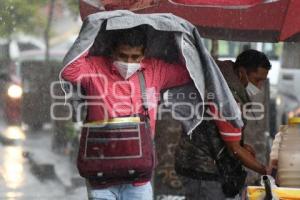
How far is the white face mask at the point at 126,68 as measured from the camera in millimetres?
4559

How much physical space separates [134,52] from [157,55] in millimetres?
389

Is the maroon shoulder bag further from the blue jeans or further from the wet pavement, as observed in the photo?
A: the wet pavement

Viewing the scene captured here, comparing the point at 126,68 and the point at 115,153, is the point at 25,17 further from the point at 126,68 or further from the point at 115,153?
the point at 115,153

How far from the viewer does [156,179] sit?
789 cm

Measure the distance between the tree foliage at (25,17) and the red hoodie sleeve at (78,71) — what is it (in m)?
6.17

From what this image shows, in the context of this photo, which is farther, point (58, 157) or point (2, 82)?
point (2, 82)

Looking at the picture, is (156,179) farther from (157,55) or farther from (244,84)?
(157,55)

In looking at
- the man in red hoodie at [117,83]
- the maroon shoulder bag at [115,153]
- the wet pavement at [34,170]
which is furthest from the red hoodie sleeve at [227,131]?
the wet pavement at [34,170]

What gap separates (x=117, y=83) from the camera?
460cm

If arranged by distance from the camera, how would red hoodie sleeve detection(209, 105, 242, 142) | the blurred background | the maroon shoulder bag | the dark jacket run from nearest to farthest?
the maroon shoulder bag < red hoodie sleeve detection(209, 105, 242, 142) < the dark jacket < the blurred background

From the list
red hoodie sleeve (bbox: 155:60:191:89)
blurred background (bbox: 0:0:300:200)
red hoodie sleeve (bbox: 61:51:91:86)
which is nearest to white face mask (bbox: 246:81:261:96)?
red hoodie sleeve (bbox: 155:60:191:89)

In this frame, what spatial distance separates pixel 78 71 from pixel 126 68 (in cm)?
28

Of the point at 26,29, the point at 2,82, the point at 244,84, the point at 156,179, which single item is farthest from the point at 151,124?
the point at 26,29

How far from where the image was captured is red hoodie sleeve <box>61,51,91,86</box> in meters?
4.52
